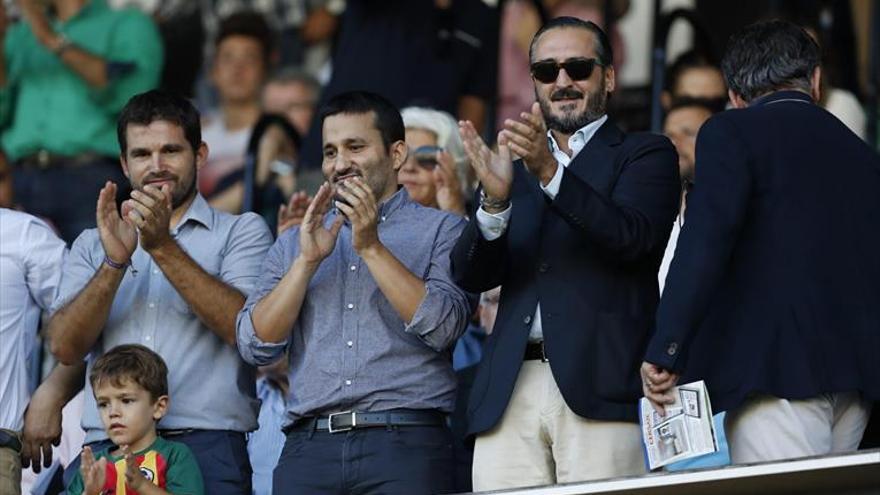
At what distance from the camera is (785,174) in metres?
6.72

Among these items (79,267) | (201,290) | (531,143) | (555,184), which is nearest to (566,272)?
(555,184)

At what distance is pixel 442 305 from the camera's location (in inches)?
280

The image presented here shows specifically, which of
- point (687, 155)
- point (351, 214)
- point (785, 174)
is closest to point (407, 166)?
point (687, 155)

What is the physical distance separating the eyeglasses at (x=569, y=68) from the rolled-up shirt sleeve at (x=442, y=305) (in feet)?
1.97

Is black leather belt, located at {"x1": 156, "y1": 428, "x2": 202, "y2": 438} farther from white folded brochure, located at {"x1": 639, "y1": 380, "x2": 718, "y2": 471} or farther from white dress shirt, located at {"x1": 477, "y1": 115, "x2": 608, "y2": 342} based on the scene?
white folded brochure, located at {"x1": 639, "y1": 380, "x2": 718, "y2": 471}

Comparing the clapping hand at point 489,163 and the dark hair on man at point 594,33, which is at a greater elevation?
the dark hair on man at point 594,33

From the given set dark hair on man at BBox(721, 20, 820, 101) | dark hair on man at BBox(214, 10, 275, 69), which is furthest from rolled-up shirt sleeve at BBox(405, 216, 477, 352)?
dark hair on man at BBox(214, 10, 275, 69)

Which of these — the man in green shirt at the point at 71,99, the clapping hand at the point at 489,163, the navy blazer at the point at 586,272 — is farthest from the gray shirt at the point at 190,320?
the man in green shirt at the point at 71,99

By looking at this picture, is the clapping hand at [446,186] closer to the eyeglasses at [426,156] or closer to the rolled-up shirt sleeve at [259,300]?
the eyeglasses at [426,156]

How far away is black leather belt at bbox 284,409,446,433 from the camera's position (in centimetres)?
712

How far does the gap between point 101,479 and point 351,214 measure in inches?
45.2

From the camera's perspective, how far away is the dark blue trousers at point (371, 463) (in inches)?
277

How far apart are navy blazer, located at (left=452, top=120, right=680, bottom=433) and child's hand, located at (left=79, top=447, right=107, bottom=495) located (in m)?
1.17

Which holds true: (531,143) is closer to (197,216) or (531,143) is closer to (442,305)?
(442,305)
